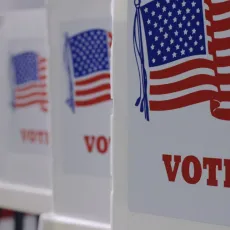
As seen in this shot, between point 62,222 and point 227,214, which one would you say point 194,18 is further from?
point 62,222

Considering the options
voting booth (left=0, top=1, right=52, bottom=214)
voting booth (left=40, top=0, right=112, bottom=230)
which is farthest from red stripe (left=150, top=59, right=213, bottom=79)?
voting booth (left=0, top=1, right=52, bottom=214)

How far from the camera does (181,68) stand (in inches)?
23.0

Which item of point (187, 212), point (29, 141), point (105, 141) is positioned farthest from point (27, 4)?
point (187, 212)

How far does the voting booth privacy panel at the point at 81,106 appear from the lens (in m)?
0.83

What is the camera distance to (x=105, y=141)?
83 cm

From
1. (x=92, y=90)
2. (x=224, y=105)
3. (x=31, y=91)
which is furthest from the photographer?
(x=31, y=91)

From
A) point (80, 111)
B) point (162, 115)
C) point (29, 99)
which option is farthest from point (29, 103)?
A: point (162, 115)

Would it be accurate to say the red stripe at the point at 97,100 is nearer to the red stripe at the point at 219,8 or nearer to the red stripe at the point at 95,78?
the red stripe at the point at 95,78

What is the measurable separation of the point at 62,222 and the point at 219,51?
419 millimetres

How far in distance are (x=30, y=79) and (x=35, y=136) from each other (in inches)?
4.5

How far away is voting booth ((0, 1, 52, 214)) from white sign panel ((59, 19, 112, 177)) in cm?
20

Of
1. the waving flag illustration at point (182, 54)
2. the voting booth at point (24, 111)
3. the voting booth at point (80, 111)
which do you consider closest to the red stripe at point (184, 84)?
the waving flag illustration at point (182, 54)

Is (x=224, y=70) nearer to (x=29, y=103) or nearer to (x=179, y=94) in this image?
(x=179, y=94)

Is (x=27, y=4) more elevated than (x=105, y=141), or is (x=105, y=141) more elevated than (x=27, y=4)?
(x=27, y=4)
